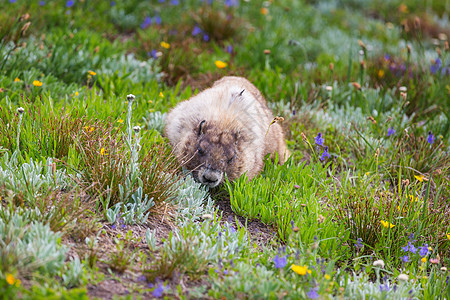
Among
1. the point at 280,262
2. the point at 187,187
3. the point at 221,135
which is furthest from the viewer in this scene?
the point at 221,135

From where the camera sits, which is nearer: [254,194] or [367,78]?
[254,194]

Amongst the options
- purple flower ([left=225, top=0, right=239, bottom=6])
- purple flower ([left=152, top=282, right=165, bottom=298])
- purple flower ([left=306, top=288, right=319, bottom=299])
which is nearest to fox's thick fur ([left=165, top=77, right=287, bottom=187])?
purple flower ([left=152, top=282, right=165, bottom=298])

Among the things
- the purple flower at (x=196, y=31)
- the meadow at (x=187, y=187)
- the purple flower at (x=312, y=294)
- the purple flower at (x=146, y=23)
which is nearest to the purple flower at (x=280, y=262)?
the meadow at (x=187, y=187)

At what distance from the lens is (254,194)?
15.9ft

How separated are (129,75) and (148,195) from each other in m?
3.51

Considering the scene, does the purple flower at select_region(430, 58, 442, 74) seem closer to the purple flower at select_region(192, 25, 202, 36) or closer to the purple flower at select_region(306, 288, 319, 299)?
the purple flower at select_region(192, 25, 202, 36)

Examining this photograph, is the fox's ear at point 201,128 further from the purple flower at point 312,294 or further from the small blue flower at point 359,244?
the purple flower at point 312,294

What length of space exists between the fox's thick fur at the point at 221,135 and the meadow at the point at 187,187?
18 cm

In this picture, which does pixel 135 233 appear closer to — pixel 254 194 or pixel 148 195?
pixel 148 195

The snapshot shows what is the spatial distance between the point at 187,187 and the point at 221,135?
69 cm

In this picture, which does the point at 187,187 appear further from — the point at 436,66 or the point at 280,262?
the point at 436,66

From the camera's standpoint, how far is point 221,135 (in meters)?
5.11

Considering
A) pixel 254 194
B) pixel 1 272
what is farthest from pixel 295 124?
pixel 1 272

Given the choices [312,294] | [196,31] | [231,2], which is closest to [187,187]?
[312,294]
